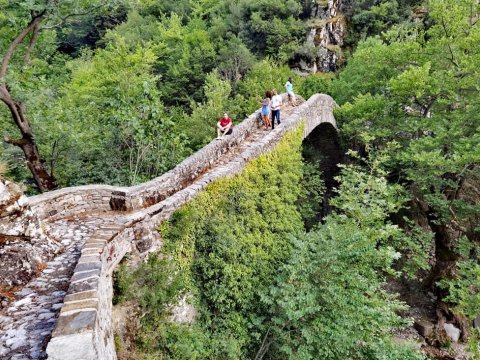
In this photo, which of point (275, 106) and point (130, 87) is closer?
point (275, 106)

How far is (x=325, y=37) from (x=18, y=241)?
24.3 m

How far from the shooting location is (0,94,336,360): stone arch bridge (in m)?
3.16

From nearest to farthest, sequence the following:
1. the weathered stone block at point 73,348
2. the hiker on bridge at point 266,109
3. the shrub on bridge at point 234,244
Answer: the weathered stone block at point 73,348, the shrub on bridge at point 234,244, the hiker on bridge at point 266,109

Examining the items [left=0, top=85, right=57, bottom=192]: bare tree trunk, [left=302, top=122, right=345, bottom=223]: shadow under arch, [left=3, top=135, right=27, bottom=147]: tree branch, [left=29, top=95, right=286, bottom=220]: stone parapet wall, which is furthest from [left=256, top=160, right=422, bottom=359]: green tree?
[left=3, top=135, right=27, bottom=147]: tree branch

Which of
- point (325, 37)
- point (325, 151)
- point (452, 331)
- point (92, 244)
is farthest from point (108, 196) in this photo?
point (325, 37)

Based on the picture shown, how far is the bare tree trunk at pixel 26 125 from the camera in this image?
8.25m

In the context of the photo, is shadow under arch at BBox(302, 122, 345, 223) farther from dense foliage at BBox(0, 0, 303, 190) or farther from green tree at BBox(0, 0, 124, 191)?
green tree at BBox(0, 0, 124, 191)

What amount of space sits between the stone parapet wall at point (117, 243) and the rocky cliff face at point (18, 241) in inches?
23.9

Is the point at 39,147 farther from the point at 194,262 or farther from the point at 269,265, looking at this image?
the point at 269,265

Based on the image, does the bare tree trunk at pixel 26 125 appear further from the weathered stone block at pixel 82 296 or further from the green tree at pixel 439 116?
the green tree at pixel 439 116

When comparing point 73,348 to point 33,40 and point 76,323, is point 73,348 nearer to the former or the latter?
point 76,323

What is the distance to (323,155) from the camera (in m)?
15.9

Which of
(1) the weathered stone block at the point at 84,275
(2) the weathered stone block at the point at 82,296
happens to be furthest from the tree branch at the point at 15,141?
(2) the weathered stone block at the point at 82,296

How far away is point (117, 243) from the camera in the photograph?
17.1 feet
